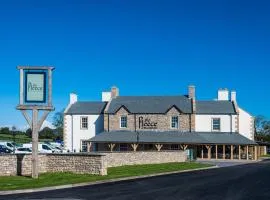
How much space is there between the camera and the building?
5759cm

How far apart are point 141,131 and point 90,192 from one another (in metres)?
42.6

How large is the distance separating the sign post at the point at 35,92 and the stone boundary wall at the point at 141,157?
7.74 meters

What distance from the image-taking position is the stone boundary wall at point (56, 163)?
25656mm

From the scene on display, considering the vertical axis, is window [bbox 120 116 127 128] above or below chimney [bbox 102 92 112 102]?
below

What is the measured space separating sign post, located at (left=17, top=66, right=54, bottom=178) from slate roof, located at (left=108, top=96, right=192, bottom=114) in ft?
118

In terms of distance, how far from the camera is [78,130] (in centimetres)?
6462

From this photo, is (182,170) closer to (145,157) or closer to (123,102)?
(145,157)

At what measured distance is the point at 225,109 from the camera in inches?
2436

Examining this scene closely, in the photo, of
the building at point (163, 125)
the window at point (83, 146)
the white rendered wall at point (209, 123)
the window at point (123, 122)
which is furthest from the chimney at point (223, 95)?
the window at point (83, 146)

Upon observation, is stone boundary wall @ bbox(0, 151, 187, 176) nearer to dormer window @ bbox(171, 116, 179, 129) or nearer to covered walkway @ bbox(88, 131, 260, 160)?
covered walkway @ bbox(88, 131, 260, 160)

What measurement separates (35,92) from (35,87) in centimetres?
26

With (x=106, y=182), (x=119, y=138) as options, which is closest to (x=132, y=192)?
(x=106, y=182)

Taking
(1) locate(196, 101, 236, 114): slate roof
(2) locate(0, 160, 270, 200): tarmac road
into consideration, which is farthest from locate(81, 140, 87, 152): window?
(2) locate(0, 160, 270, 200): tarmac road

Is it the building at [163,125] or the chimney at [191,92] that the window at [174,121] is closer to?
the building at [163,125]
